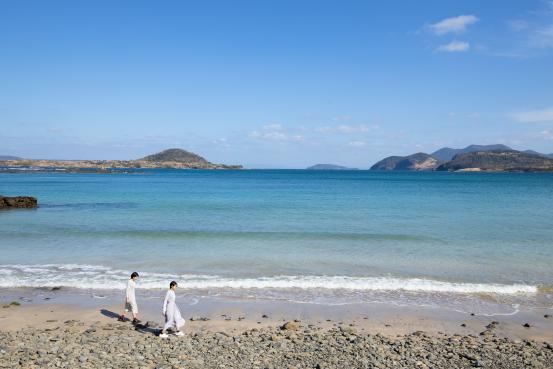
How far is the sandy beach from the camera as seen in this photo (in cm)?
Answer: 898

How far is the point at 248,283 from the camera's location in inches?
617

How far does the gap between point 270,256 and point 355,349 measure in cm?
1051

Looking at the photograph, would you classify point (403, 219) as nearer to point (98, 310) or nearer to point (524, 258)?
point (524, 258)

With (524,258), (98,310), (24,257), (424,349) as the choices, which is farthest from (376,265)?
(24,257)

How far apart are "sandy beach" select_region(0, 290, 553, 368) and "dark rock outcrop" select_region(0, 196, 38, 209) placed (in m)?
29.5

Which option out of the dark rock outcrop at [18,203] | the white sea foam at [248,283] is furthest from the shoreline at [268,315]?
the dark rock outcrop at [18,203]

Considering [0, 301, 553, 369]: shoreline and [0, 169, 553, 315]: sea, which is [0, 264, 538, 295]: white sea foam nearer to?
[0, 169, 553, 315]: sea

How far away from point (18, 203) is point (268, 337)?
123ft

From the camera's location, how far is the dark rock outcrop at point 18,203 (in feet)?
130

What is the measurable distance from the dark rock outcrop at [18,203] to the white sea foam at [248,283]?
1021 inches

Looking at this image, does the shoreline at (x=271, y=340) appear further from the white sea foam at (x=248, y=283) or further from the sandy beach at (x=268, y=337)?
the white sea foam at (x=248, y=283)

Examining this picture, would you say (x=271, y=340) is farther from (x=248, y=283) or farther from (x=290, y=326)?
(x=248, y=283)

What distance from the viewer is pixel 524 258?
65.0ft

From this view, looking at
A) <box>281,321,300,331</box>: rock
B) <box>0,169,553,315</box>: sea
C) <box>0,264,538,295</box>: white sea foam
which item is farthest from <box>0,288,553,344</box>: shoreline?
<box>0,264,538,295</box>: white sea foam
